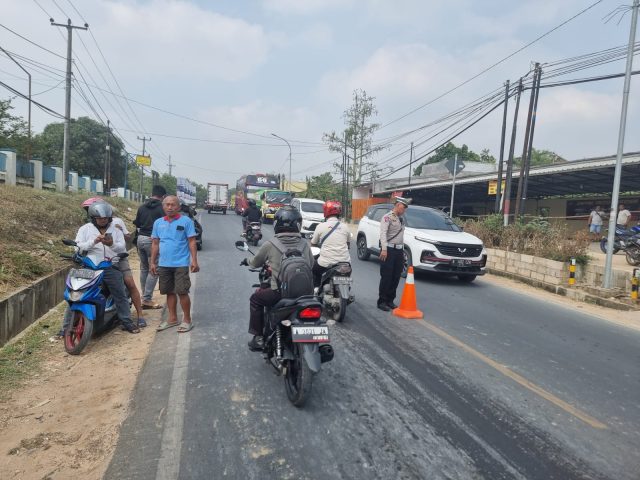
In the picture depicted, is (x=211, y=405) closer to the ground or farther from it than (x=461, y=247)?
closer to the ground

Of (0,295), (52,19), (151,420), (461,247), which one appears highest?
(52,19)

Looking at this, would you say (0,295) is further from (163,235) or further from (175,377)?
(175,377)

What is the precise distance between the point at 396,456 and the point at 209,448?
1301mm

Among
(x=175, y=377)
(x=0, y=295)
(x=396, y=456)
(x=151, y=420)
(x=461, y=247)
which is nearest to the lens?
(x=396, y=456)

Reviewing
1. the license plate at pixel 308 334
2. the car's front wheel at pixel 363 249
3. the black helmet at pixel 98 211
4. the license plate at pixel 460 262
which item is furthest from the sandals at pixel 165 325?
the car's front wheel at pixel 363 249

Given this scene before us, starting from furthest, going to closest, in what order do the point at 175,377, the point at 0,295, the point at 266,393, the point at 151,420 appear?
1. the point at 0,295
2. the point at 175,377
3. the point at 266,393
4. the point at 151,420

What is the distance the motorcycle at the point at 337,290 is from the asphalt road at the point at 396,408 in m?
0.34

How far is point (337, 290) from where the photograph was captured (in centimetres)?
639

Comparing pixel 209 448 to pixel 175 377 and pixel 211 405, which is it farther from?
pixel 175 377

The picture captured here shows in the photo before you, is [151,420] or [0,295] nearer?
[151,420]

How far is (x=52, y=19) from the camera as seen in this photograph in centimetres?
2127

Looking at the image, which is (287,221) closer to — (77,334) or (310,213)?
(77,334)

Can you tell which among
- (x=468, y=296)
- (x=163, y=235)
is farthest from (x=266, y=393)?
(x=468, y=296)

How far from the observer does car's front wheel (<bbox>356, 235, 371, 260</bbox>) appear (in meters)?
13.0
